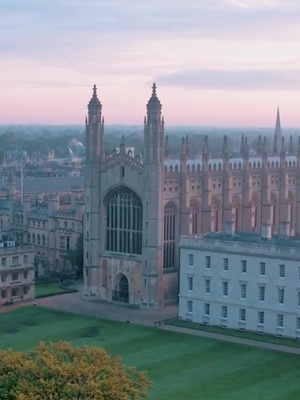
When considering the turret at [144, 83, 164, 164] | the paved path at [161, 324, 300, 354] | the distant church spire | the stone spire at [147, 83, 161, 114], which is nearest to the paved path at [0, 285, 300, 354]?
the paved path at [161, 324, 300, 354]

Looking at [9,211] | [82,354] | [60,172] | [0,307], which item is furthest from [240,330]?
[60,172]

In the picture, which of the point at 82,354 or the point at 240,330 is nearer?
the point at 82,354

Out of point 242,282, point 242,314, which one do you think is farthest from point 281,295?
point 242,314

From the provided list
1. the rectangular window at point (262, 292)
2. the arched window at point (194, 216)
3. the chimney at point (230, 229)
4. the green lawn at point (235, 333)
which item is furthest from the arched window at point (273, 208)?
the rectangular window at point (262, 292)

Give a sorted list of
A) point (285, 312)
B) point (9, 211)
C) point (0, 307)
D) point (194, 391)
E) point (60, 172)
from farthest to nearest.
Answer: point (60, 172) < point (9, 211) < point (0, 307) < point (285, 312) < point (194, 391)

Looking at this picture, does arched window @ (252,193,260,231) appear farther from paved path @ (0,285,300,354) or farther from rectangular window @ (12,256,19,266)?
rectangular window @ (12,256,19,266)

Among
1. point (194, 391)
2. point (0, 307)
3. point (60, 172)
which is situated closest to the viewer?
point (194, 391)

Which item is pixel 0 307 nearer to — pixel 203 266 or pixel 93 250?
pixel 93 250
